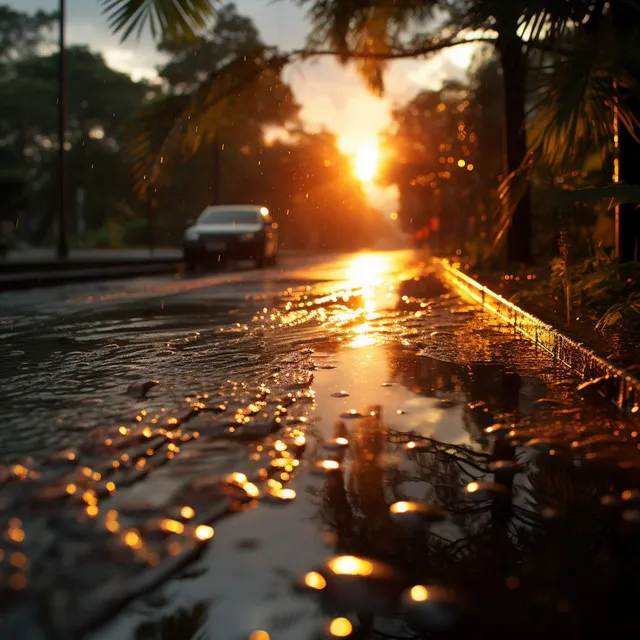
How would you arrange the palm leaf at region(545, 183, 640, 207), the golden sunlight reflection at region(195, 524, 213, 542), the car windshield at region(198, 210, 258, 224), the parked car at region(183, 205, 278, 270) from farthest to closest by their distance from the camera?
the car windshield at region(198, 210, 258, 224) < the parked car at region(183, 205, 278, 270) < the palm leaf at region(545, 183, 640, 207) < the golden sunlight reflection at region(195, 524, 213, 542)

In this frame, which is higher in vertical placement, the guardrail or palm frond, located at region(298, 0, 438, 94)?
palm frond, located at region(298, 0, 438, 94)

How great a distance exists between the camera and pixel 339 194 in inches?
3063

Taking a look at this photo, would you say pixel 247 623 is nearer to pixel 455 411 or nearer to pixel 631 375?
pixel 455 411

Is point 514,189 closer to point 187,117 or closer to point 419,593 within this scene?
point 187,117

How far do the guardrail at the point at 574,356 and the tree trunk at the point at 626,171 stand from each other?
137 centimetres

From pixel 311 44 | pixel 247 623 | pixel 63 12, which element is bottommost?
pixel 247 623

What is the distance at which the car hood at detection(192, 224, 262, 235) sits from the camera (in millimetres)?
22750

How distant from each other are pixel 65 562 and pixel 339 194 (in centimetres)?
7629

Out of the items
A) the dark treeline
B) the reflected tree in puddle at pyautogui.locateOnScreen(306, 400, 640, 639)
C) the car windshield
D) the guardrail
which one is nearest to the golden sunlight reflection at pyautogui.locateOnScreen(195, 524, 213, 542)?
the reflected tree in puddle at pyautogui.locateOnScreen(306, 400, 640, 639)

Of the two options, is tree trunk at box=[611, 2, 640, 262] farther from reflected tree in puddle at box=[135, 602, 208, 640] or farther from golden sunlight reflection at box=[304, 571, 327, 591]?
reflected tree in puddle at box=[135, 602, 208, 640]

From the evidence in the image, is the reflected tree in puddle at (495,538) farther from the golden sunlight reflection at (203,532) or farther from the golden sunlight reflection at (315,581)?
the golden sunlight reflection at (203,532)

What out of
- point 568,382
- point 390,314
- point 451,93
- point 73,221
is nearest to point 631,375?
point 568,382

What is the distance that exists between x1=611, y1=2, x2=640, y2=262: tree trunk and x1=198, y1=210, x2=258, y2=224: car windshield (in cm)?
1532

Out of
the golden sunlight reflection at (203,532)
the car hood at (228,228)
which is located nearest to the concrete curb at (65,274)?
the car hood at (228,228)
